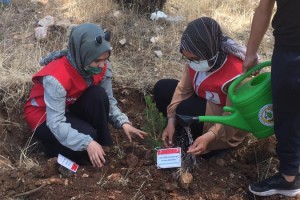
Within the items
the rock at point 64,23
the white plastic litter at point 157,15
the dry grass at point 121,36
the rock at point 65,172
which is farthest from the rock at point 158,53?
the rock at point 65,172

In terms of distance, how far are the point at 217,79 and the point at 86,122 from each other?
88 centimetres

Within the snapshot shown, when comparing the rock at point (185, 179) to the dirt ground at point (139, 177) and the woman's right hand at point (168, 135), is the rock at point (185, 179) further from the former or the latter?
the woman's right hand at point (168, 135)

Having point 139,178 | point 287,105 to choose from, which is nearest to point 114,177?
point 139,178

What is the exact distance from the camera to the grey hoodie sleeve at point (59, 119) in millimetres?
2576

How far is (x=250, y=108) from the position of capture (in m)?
2.31

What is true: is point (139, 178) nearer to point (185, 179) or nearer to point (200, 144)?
point (185, 179)

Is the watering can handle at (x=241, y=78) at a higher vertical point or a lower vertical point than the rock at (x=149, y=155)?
higher

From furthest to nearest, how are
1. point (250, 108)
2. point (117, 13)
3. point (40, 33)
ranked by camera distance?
point (117, 13) → point (40, 33) → point (250, 108)

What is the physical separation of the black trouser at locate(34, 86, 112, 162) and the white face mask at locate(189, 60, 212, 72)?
1.96 feet

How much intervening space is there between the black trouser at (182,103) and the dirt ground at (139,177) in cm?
24

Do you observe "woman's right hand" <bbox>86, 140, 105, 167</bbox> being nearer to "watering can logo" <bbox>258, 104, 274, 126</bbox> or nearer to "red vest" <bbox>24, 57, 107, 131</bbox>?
"red vest" <bbox>24, 57, 107, 131</bbox>

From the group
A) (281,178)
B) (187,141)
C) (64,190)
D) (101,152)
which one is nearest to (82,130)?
(101,152)

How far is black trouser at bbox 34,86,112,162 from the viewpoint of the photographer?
277 centimetres

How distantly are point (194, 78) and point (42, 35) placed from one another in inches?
77.4
